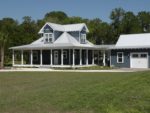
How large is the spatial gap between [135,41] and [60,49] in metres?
10.8

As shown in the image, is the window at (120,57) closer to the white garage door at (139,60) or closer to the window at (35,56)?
the white garage door at (139,60)

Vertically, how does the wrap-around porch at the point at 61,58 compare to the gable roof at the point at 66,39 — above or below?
below

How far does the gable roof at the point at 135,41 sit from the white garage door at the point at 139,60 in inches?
48.6

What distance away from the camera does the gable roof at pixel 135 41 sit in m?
51.1

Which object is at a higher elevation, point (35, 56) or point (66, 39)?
point (66, 39)

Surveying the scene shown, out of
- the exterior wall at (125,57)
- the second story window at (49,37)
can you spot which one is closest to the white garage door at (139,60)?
the exterior wall at (125,57)

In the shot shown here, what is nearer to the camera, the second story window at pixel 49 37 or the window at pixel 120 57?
the window at pixel 120 57

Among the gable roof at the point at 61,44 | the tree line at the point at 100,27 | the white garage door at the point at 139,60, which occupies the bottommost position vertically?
the white garage door at the point at 139,60

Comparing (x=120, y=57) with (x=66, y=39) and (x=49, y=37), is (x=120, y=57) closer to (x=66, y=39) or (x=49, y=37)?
(x=66, y=39)

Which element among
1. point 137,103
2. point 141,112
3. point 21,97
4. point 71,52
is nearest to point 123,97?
point 137,103

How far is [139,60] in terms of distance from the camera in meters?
50.6

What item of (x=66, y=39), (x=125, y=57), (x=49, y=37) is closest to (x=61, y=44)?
(x=66, y=39)

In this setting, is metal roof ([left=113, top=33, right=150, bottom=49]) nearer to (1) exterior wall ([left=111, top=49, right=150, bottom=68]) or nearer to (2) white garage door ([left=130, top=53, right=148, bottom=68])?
(1) exterior wall ([left=111, top=49, right=150, bottom=68])

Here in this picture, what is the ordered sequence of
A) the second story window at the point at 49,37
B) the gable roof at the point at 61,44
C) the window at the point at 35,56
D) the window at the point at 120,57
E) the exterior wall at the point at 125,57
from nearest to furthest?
the gable roof at the point at 61,44 < the exterior wall at the point at 125,57 < the window at the point at 120,57 < the second story window at the point at 49,37 < the window at the point at 35,56
